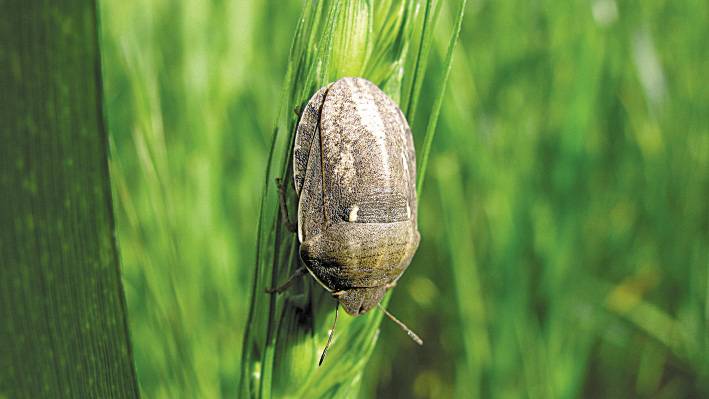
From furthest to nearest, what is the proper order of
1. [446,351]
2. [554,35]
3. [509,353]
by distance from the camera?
[446,351]
[554,35]
[509,353]

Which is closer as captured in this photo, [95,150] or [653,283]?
[95,150]

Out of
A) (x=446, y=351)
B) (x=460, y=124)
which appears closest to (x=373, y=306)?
(x=460, y=124)

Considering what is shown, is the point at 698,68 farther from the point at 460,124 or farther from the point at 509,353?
the point at 509,353

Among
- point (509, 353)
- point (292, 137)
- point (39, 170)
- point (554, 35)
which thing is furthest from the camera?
point (554, 35)

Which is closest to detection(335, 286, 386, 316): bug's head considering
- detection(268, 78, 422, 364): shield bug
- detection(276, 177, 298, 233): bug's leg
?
detection(268, 78, 422, 364): shield bug

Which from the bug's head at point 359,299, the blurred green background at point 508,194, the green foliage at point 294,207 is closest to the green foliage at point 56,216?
the green foliage at point 294,207

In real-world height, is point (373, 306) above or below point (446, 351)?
above

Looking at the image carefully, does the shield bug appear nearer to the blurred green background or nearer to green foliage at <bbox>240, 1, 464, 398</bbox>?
green foliage at <bbox>240, 1, 464, 398</bbox>

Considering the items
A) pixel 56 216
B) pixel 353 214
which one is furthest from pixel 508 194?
pixel 56 216
